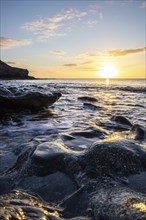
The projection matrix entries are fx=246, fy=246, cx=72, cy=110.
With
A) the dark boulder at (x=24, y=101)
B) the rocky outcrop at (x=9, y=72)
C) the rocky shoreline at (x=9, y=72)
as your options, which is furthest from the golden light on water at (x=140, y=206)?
the rocky outcrop at (x=9, y=72)

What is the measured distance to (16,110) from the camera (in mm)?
8984

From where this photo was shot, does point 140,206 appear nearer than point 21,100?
Yes

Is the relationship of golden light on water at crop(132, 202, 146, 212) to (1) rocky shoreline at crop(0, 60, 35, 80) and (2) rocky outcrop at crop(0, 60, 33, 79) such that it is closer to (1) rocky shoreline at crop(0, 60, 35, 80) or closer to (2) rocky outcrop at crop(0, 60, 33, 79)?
(1) rocky shoreline at crop(0, 60, 35, 80)

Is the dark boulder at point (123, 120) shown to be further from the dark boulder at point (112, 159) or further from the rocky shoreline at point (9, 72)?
the rocky shoreline at point (9, 72)

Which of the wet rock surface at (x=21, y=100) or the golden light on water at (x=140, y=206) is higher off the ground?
the wet rock surface at (x=21, y=100)

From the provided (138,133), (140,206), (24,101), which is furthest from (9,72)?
(140,206)

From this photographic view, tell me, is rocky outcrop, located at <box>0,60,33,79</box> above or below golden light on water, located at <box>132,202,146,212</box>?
above

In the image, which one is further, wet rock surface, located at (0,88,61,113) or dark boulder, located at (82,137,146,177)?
wet rock surface, located at (0,88,61,113)

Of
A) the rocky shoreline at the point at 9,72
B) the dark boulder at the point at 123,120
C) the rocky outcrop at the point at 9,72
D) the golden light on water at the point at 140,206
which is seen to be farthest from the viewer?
the rocky outcrop at the point at 9,72

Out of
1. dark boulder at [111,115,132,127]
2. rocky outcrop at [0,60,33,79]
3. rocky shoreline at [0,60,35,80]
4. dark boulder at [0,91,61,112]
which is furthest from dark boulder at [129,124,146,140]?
rocky outcrop at [0,60,33,79]

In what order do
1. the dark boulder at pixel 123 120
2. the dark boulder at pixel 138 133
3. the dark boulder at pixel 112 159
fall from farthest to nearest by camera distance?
the dark boulder at pixel 123 120 < the dark boulder at pixel 138 133 < the dark boulder at pixel 112 159

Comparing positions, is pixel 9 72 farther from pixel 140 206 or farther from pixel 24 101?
pixel 140 206

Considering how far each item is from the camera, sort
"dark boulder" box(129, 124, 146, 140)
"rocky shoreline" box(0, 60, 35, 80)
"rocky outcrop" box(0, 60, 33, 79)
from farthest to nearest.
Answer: "rocky outcrop" box(0, 60, 33, 79), "rocky shoreline" box(0, 60, 35, 80), "dark boulder" box(129, 124, 146, 140)

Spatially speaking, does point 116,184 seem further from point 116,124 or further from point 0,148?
point 116,124
